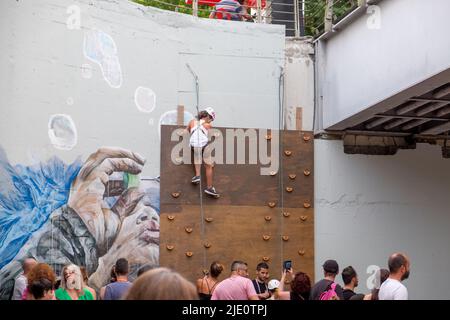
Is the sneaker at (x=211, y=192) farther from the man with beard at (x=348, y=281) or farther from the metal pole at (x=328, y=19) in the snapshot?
the man with beard at (x=348, y=281)

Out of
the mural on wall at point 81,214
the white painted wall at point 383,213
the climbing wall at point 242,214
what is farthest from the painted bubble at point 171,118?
the white painted wall at point 383,213

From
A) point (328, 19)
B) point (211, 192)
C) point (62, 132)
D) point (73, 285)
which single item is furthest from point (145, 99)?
point (73, 285)

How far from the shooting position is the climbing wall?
13.8 meters

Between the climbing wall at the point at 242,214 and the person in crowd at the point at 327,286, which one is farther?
the climbing wall at the point at 242,214

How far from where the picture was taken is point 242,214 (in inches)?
559

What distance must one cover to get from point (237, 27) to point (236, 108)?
1.63 m

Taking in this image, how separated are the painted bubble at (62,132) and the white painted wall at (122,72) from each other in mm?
80

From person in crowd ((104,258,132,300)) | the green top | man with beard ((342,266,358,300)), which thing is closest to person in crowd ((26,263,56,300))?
the green top

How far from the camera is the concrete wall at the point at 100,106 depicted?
12.4 metres

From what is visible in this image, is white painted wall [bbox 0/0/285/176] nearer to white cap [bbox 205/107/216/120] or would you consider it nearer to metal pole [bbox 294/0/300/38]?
white cap [bbox 205/107/216/120]

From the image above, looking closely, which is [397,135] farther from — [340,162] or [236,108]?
[236,108]

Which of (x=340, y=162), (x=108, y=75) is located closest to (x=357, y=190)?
(x=340, y=162)

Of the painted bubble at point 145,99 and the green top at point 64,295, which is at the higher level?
the painted bubble at point 145,99

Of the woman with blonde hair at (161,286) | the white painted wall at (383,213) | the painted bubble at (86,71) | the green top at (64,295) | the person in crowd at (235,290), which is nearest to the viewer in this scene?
the woman with blonde hair at (161,286)
